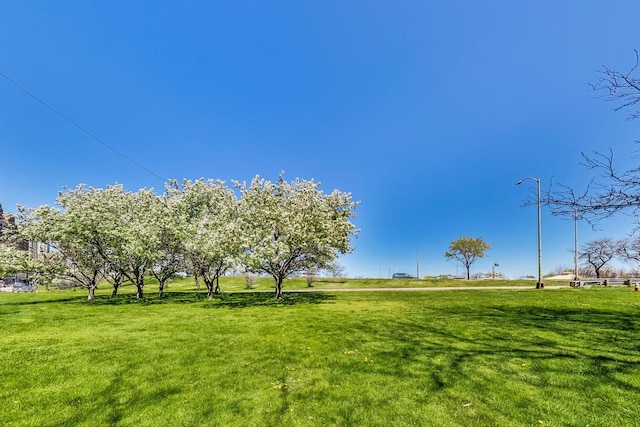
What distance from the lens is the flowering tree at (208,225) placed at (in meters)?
20.3

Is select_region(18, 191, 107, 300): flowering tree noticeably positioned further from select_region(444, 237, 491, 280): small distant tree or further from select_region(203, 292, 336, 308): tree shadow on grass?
select_region(444, 237, 491, 280): small distant tree

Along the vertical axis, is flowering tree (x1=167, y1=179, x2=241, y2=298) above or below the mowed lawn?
above

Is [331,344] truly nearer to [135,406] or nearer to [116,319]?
[135,406]

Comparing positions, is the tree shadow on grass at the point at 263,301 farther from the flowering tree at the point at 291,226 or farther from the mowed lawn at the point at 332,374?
the mowed lawn at the point at 332,374

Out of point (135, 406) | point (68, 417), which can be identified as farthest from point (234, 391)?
point (68, 417)

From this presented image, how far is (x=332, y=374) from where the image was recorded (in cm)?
697

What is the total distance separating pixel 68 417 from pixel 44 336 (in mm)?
7567

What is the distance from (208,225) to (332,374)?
56.6ft

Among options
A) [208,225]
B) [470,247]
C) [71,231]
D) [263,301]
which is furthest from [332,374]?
[470,247]

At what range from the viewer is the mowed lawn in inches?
203

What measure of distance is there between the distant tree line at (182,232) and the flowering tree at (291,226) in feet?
0.22

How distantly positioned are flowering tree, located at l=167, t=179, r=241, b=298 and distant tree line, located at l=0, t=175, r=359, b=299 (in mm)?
76

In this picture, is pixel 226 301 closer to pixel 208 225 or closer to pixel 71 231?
pixel 208 225

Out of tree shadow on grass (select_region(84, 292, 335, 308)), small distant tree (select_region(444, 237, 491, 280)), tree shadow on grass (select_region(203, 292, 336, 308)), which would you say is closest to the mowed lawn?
tree shadow on grass (select_region(203, 292, 336, 308))
